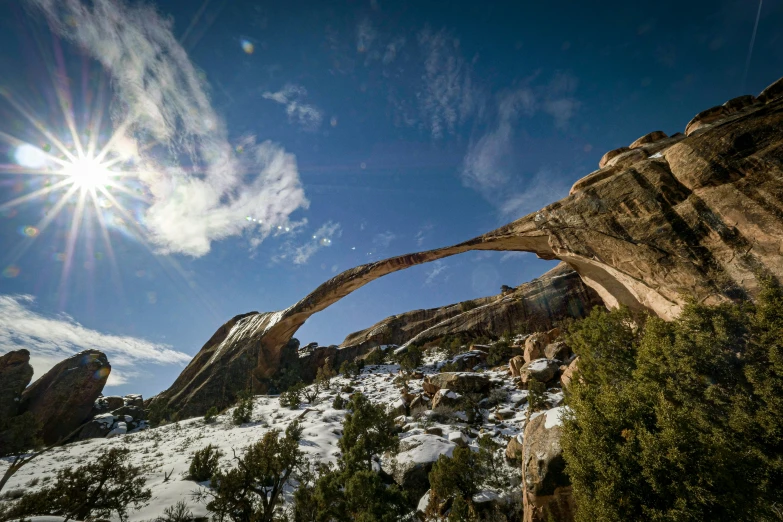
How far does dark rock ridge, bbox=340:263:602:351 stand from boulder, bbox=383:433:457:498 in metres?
33.2

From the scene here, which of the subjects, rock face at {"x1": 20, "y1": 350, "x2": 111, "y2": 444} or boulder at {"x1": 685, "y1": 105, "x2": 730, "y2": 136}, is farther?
rock face at {"x1": 20, "y1": 350, "x2": 111, "y2": 444}

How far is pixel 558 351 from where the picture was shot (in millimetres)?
27422

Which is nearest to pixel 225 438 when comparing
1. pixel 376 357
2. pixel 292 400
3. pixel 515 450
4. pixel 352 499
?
pixel 292 400

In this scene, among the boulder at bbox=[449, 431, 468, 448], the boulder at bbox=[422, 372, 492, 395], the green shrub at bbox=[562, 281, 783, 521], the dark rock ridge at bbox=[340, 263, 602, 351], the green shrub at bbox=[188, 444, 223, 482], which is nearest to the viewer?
the green shrub at bbox=[562, 281, 783, 521]

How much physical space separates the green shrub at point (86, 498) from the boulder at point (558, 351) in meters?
30.1

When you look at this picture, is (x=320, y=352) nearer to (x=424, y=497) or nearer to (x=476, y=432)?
(x=476, y=432)

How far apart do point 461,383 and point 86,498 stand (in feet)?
78.3

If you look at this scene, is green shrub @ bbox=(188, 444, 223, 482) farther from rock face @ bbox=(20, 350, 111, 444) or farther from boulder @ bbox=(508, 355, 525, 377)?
rock face @ bbox=(20, 350, 111, 444)

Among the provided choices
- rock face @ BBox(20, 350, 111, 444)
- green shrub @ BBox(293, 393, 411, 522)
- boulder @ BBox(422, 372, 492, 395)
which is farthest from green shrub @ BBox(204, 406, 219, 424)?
green shrub @ BBox(293, 393, 411, 522)

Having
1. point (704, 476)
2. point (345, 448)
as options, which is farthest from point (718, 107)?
point (345, 448)

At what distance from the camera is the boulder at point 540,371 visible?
24.5 meters

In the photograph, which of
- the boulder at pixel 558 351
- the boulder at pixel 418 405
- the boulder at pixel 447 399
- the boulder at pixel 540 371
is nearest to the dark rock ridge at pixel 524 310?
the boulder at pixel 558 351

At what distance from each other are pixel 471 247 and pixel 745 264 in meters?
13.5

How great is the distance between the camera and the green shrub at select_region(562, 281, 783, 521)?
25.5ft
